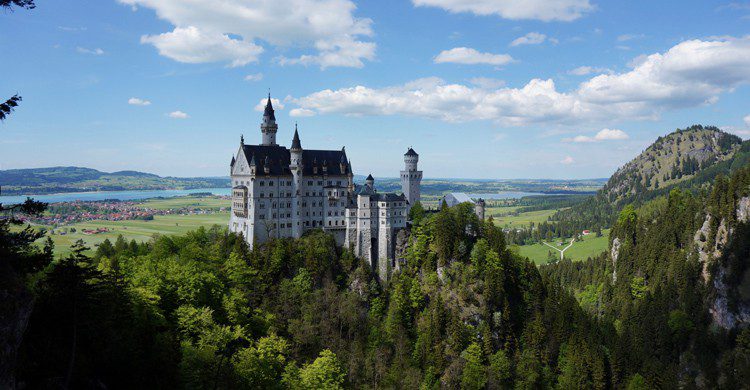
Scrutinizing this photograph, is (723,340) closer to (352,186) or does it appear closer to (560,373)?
(560,373)

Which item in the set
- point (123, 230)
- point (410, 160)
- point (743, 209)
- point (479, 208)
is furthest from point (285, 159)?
point (743, 209)

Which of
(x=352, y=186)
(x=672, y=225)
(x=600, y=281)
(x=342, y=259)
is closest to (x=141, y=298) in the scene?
(x=342, y=259)

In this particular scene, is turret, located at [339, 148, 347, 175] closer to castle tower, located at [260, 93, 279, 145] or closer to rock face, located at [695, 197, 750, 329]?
castle tower, located at [260, 93, 279, 145]

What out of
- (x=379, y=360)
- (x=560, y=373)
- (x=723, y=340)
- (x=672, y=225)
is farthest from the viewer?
(x=672, y=225)

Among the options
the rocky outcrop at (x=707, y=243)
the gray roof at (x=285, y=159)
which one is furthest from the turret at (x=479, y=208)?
the rocky outcrop at (x=707, y=243)

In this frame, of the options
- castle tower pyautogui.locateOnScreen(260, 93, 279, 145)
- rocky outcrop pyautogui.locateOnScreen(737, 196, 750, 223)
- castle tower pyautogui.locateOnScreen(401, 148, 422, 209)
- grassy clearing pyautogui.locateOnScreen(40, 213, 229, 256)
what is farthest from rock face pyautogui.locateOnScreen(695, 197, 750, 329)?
grassy clearing pyautogui.locateOnScreen(40, 213, 229, 256)

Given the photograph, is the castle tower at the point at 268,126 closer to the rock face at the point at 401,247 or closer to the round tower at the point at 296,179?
the round tower at the point at 296,179
